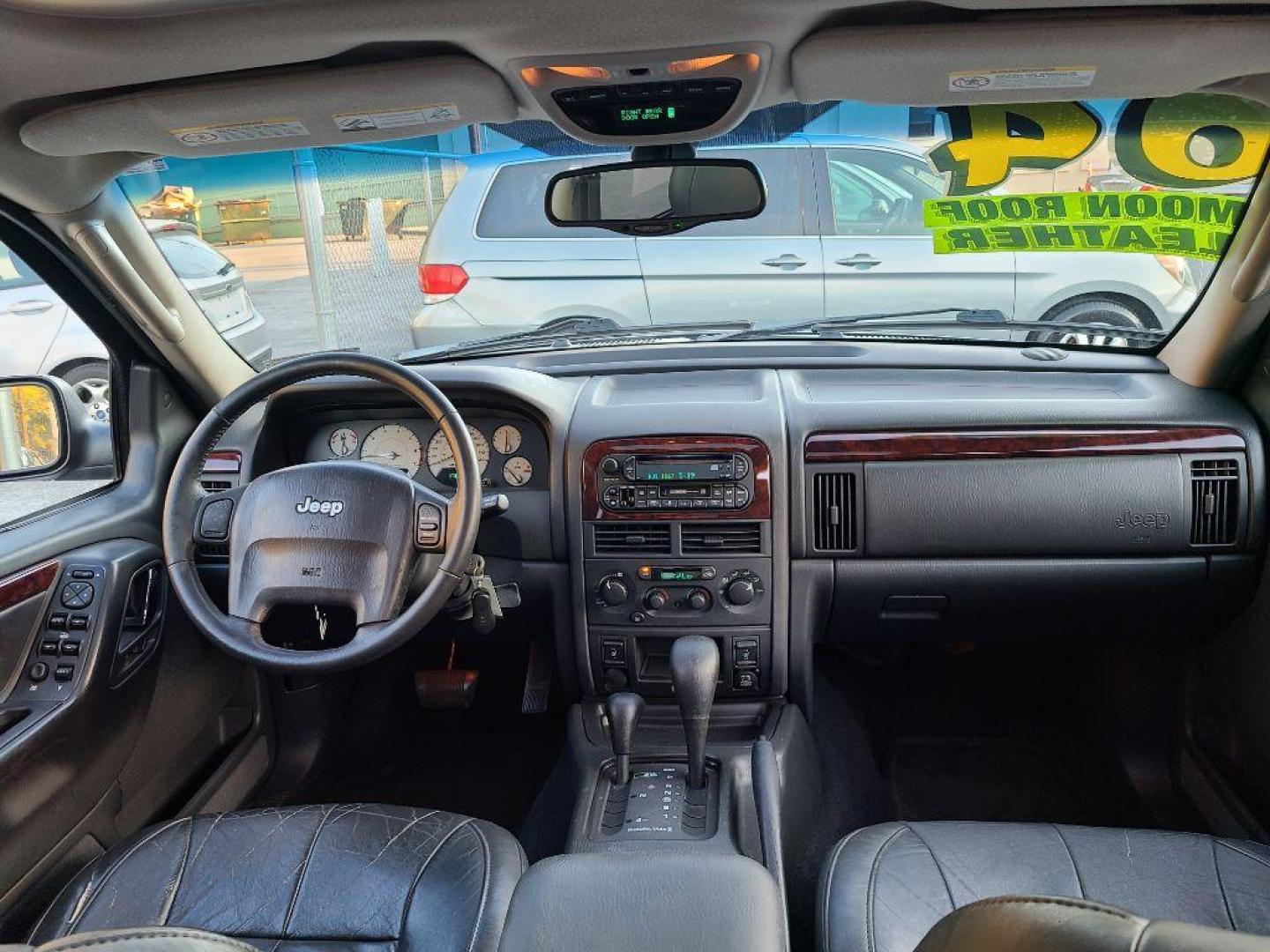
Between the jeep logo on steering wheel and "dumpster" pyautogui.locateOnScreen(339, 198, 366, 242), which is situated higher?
"dumpster" pyautogui.locateOnScreen(339, 198, 366, 242)

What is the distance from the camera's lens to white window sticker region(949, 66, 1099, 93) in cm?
177

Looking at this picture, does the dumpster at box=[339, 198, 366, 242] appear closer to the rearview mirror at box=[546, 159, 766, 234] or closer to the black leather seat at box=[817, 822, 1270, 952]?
the rearview mirror at box=[546, 159, 766, 234]

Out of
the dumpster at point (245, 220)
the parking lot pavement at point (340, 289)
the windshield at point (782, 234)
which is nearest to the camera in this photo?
the windshield at point (782, 234)

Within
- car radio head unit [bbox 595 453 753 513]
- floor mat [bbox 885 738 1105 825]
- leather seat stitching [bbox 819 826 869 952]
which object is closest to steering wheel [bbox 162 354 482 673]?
car radio head unit [bbox 595 453 753 513]

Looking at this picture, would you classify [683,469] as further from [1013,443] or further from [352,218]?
[352,218]

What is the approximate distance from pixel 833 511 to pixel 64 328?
2140 mm

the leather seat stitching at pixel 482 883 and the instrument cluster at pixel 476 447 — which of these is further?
the instrument cluster at pixel 476 447

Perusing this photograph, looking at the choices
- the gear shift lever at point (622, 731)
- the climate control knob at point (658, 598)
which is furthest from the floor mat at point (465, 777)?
the climate control knob at point (658, 598)

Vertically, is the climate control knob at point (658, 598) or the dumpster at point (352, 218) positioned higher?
the dumpster at point (352, 218)

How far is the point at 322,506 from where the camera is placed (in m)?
2.06

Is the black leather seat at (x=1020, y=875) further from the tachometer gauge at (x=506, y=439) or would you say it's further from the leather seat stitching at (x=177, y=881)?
the tachometer gauge at (x=506, y=439)

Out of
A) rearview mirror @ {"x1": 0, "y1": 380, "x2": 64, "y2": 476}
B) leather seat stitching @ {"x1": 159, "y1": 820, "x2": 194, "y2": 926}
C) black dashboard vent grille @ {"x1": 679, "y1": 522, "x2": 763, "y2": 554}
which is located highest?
rearview mirror @ {"x1": 0, "y1": 380, "x2": 64, "y2": 476}

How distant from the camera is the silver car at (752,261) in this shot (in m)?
3.55

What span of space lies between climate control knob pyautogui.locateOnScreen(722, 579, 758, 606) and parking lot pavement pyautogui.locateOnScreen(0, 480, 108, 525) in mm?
1687
